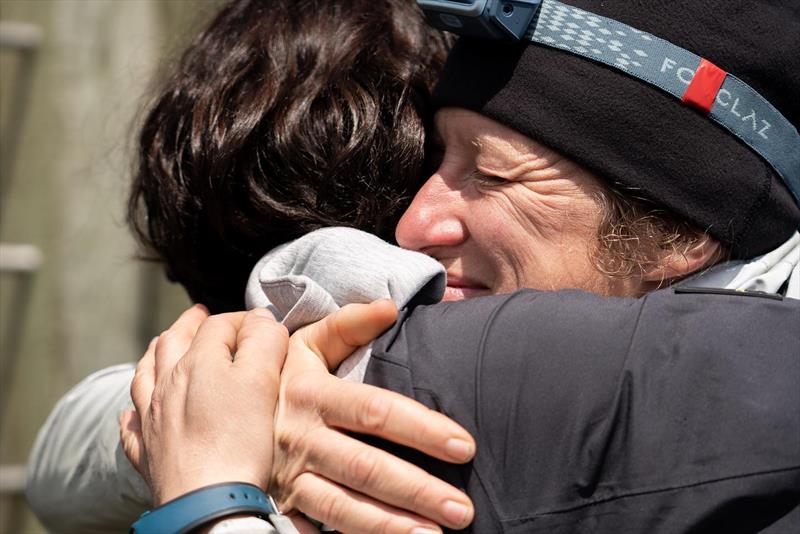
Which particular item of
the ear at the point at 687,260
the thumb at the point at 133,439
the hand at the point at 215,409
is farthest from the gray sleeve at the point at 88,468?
the ear at the point at 687,260

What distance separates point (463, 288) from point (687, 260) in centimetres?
37

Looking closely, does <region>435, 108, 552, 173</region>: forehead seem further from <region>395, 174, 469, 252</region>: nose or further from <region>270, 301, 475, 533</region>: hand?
<region>270, 301, 475, 533</region>: hand

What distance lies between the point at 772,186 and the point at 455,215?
52 cm

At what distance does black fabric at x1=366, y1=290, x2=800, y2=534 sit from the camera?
1.12m

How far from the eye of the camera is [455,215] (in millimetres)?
1719

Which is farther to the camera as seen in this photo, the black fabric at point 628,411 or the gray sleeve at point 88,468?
the gray sleeve at point 88,468

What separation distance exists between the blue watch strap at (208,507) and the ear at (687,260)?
0.79m

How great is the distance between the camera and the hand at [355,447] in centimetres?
119

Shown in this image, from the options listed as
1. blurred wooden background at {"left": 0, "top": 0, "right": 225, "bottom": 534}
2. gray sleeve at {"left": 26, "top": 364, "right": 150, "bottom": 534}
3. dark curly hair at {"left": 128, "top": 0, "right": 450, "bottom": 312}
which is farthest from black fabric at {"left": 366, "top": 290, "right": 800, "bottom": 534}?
blurred wooden background at {"left": 0, "top": 0, "right": 225, "bottom": 534}

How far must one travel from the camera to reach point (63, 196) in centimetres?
322

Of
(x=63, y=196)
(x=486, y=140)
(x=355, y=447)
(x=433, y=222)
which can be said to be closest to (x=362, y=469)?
(x=355, y=447)

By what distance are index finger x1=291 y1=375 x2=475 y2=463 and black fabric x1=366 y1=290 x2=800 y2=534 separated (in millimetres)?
33

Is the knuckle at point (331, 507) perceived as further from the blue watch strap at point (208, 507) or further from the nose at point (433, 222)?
the nose at point (433, 222)

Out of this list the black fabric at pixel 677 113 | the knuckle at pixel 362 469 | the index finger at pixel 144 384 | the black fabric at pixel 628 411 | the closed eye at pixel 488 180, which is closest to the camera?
the black fabric at pixel 628 411
